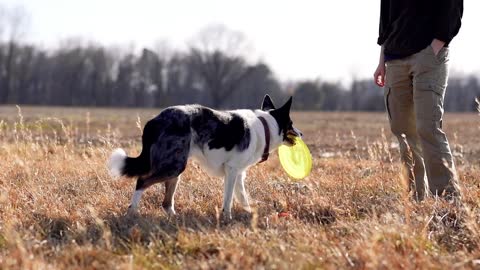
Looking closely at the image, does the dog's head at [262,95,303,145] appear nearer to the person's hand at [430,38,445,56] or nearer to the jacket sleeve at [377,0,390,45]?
the jacket sleeve at [377,0,390,45]

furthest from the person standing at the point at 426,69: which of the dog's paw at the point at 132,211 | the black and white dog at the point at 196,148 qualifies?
the dog's paw at the point at 132,211

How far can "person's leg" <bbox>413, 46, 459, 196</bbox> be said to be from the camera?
5035 mm

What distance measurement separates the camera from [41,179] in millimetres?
6695

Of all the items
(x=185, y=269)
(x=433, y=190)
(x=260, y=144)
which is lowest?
(x=185, y=269)

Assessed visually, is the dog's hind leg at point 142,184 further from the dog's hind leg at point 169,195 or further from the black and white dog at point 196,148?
the dog's hind leg at point 169,195

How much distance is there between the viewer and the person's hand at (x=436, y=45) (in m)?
4.92

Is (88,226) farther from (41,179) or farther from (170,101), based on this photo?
(170,101)

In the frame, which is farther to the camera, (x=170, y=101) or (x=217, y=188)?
(x=170, y=101)

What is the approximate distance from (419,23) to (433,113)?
0.90 m

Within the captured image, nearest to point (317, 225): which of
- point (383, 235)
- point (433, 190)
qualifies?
point (383, 235)

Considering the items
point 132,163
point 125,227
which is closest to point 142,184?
point 132,163

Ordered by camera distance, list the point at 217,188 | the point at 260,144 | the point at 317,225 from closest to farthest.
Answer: the point at 317,225, the point at 260,144, the point at 217,188

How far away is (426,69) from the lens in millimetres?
5035

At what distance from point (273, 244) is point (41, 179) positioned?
13.2 ft
